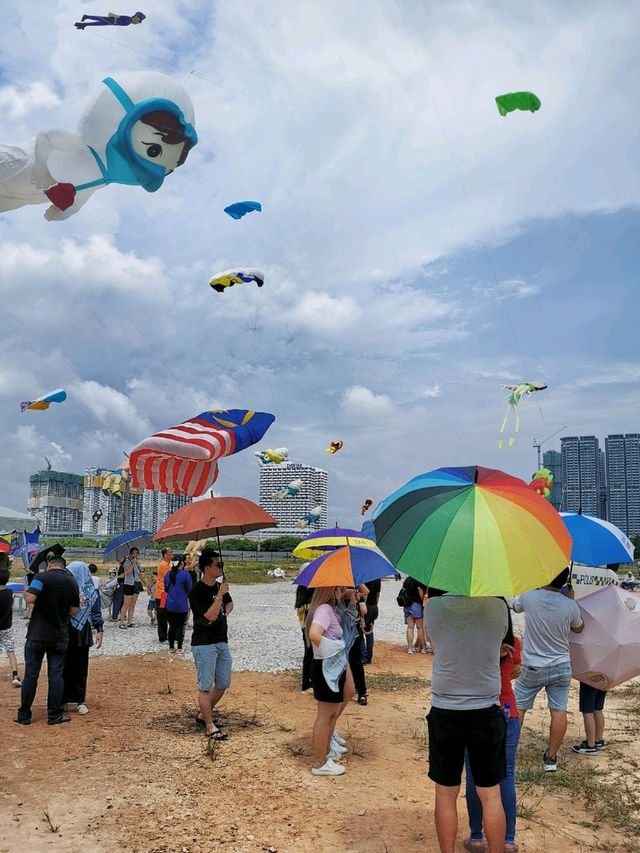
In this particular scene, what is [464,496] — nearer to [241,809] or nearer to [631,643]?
[241,809]

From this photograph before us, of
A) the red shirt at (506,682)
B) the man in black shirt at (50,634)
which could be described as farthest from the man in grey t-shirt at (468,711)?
the man in black shirt at (50,634)

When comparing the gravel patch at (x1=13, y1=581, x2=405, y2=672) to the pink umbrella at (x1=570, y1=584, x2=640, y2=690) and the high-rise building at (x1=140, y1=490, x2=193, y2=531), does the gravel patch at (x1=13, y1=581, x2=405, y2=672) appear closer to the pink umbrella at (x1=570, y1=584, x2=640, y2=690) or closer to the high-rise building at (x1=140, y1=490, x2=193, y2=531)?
the pink umbrella at (x1=570, y1=584, x2=640, y2=690)

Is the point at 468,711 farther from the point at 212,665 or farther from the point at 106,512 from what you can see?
the point at 106,512

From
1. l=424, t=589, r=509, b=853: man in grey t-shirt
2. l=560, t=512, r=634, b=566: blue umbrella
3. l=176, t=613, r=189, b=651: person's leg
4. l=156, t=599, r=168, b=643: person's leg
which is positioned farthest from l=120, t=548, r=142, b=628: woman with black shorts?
l=424, t=589, r=509, b=853: man in grey t-shirt

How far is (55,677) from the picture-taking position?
6.70 metres

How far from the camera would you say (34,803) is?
4.69 m

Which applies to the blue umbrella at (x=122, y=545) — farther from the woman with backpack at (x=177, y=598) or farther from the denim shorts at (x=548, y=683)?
the denim shorts at (x=548, y=683)

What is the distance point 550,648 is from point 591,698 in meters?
1.04

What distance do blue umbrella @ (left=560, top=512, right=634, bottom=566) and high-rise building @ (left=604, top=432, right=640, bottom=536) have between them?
67.4 metres

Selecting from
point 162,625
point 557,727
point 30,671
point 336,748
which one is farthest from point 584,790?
point 162,625

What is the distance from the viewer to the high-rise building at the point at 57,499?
85.4 metres

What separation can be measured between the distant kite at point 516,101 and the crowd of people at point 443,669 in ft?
18.9

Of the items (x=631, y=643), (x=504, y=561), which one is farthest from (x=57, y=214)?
(x=631, y=643)

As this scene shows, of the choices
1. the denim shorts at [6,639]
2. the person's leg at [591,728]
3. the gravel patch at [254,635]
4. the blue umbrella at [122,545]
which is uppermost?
the blue umbrella at [122,545]
